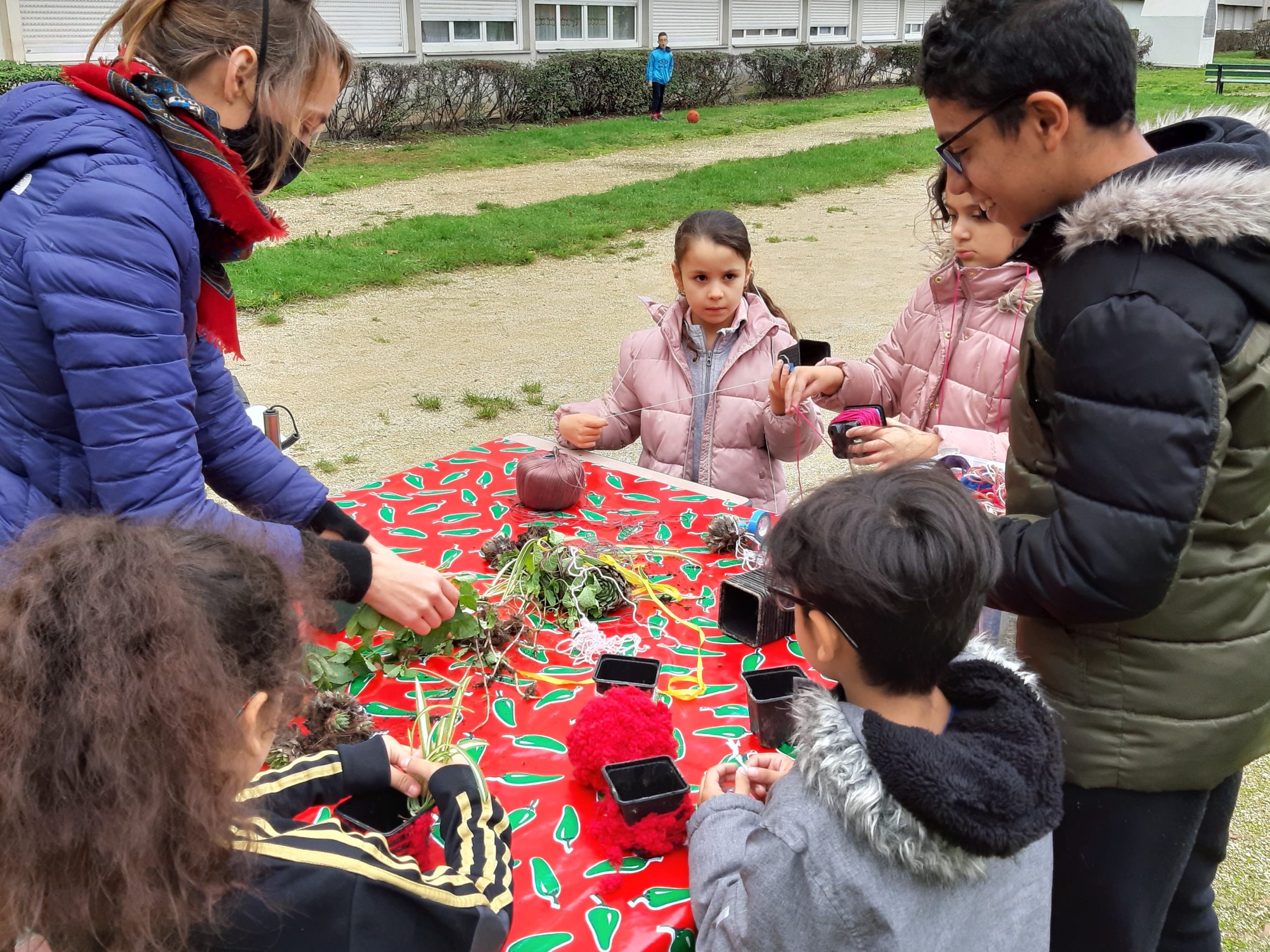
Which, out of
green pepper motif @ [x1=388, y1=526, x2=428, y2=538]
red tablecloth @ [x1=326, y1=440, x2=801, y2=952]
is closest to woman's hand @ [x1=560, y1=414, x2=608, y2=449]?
red tablecloth @ [x1=326, y1=440, x2=801, y2=952]

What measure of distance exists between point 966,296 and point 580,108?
17.7 metres

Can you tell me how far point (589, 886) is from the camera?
1.58m

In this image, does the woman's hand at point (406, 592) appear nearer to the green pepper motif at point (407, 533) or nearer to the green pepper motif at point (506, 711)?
the green pepper motif at point (506, 711)

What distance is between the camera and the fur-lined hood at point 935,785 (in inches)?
49.5

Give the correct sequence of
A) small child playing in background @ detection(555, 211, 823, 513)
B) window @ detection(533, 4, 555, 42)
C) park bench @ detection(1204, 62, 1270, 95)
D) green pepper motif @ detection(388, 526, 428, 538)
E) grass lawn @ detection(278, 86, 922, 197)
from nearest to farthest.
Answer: green pepper motif @ detection(388, 526, 428, 538), small child playing in background @ detection(555, 211, 823, 513), grass lawn @ detection(278, 86, 922, 197), window @ detection(533, 4, 555, 42), park bench @ detection(1204, 62, 1270, 95)

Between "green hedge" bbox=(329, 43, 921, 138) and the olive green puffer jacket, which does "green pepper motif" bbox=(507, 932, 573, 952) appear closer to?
the olive green puffer jacket

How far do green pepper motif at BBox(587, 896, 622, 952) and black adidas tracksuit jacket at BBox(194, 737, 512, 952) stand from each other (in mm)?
135

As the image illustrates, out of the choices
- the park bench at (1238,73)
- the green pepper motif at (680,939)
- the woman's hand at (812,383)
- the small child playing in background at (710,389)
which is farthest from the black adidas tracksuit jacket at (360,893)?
the park bench at (1238,73)

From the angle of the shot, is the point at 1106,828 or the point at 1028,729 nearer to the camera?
the point at 1028,729

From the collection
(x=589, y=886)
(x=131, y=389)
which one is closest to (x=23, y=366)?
(x=131, y=389)

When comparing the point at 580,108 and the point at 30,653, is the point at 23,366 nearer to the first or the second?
the point at 30,653

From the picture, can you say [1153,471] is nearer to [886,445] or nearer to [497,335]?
[886,445]

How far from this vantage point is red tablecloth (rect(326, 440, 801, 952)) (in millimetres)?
1543

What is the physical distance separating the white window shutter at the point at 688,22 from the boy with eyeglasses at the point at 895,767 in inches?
887
